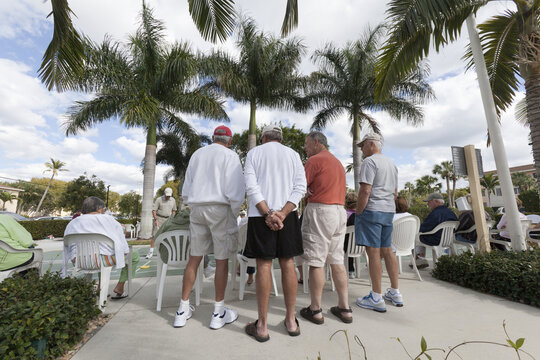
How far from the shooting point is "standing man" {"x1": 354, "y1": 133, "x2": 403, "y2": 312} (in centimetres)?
316

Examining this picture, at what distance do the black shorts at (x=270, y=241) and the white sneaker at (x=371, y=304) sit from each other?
1254 mm

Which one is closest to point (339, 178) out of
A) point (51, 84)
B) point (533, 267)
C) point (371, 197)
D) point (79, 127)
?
point (371, 197)

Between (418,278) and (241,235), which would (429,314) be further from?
(241,235)

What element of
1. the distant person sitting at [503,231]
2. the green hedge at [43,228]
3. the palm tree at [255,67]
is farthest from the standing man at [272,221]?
the green hedge at [43,228]

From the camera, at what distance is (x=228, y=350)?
2207 millimetres

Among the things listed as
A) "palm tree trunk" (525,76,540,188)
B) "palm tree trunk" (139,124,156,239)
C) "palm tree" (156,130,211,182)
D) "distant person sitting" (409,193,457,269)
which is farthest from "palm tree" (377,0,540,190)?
"palm tree" (156,130,211,182)

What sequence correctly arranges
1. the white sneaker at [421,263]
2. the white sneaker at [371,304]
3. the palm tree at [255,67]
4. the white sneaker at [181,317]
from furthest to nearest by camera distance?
the palm tree at [255,67], the white sneaker at [421,263], the white sneaker at [371,304], the white sneaker at [181,317]

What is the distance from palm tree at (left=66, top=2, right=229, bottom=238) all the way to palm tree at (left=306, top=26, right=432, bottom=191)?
7315 mm

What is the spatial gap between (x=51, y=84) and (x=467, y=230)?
748 centimetres

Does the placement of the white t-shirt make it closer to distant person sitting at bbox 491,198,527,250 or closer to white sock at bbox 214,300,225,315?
white sock at bbox 214,300,225,315

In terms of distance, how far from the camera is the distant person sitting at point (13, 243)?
3.22 meters

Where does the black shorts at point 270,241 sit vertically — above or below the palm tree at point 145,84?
below

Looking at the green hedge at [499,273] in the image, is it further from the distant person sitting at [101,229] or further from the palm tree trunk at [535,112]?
the distant person sitting at [101,229]

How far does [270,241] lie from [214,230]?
672 millimetres
